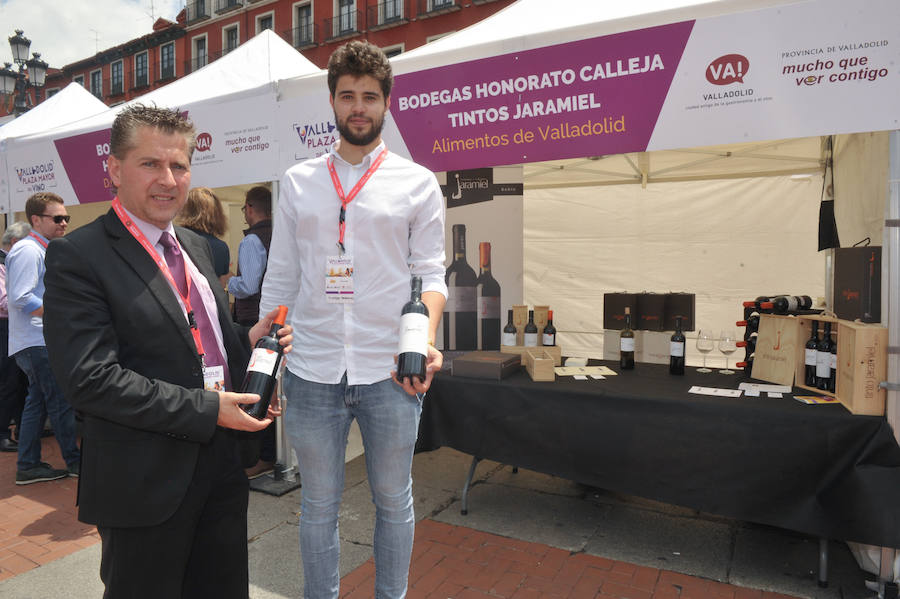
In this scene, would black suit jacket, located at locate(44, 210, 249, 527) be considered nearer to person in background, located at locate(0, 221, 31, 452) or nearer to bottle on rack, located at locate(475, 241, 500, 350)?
bottle on rack, located at locate(475, 241, 500, 350)

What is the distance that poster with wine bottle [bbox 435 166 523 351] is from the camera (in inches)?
138

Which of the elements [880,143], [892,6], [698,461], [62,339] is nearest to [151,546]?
[62,339]

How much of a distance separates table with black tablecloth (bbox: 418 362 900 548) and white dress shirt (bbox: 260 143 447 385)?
1251 millimetres

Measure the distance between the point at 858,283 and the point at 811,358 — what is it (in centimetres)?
38

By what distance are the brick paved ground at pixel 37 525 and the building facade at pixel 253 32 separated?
13.3m

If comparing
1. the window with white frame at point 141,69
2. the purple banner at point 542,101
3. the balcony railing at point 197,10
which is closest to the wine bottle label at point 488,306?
the purple banner at point 542,101

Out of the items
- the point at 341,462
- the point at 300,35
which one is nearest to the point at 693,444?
the point at 341,462

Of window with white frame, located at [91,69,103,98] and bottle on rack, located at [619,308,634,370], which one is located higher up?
window with white frame, located at [91,69,103,98]

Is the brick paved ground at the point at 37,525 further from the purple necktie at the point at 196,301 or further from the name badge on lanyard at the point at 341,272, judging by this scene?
the name badge on lanyard at the point at 341,272

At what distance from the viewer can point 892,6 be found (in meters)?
1.97

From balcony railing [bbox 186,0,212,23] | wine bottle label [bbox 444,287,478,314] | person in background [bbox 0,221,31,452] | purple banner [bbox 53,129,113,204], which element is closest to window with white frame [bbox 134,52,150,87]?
balcony railing [bbox 186,0,212,23]

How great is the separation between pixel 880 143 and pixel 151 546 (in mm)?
2889

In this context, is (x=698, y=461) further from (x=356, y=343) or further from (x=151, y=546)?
(x=151, y=546)

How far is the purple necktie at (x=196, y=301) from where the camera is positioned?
1253 mm
